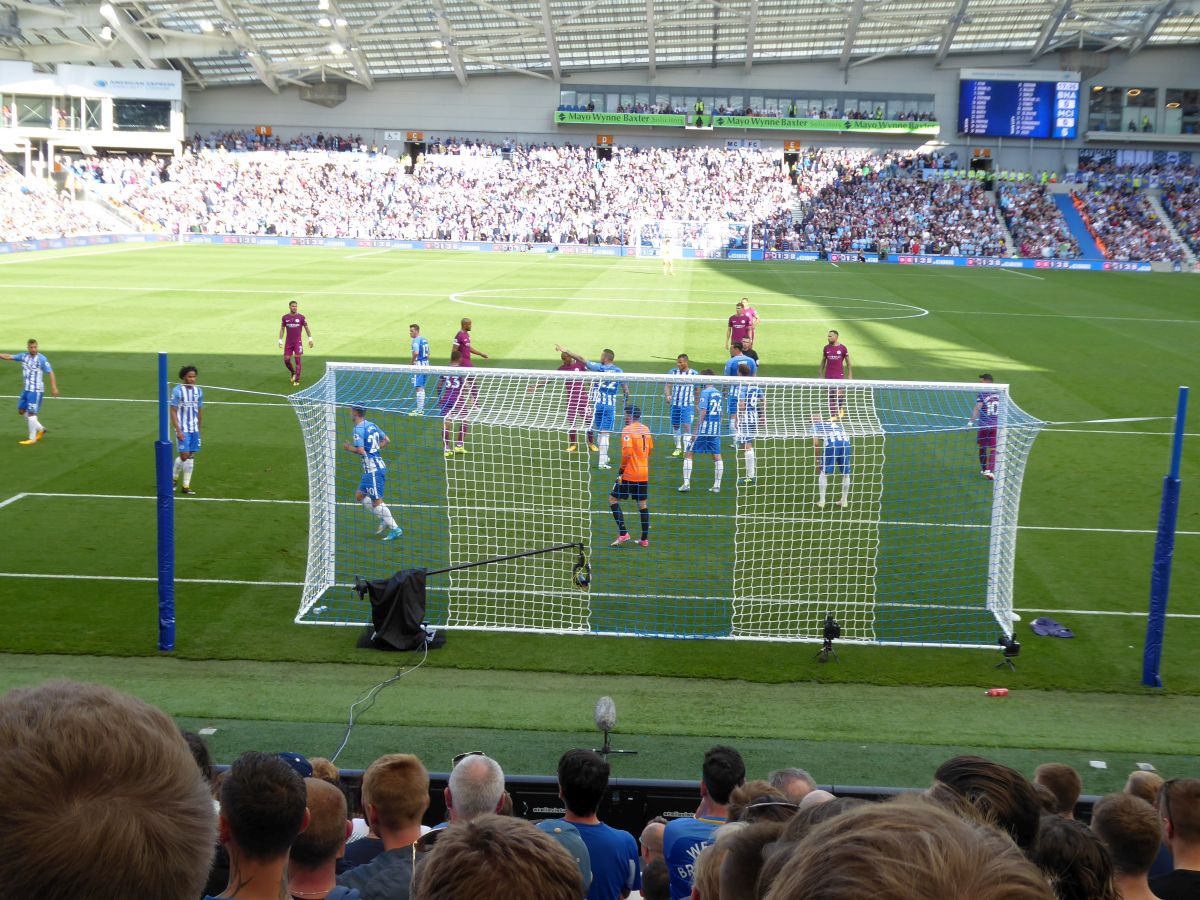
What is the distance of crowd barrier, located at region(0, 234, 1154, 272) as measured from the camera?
63094 millimetres

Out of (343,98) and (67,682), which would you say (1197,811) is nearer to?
(67,682)

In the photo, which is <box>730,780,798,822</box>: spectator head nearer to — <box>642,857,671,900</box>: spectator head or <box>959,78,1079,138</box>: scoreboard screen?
<box>642,857,671,900</box>: spectator head

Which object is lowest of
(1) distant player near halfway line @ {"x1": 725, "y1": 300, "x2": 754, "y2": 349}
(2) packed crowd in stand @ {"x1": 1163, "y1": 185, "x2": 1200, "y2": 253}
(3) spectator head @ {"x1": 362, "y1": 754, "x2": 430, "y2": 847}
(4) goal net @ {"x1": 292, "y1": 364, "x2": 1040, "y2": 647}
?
(4) goal net @ {"x1": 292, "y1": 364, "x2": 1040, "y2": 647}

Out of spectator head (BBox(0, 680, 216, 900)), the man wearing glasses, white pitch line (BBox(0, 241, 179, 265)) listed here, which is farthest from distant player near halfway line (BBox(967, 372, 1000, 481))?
white pitch line (BBox(0, 241, 179, 265))

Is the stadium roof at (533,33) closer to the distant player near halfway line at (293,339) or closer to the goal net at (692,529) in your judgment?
the distant player near halfway line at (293,339)

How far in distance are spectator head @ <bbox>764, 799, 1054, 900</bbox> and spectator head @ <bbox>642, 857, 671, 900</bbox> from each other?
4.19m

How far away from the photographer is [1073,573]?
14.9 metres

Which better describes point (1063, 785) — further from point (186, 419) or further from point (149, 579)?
point (186, 419)

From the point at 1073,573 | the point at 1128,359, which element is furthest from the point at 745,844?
the point at 1128,359

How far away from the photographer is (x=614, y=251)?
214ft

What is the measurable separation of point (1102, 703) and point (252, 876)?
976cm

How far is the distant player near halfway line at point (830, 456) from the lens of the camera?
15625 millimetres

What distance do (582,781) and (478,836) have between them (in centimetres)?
327

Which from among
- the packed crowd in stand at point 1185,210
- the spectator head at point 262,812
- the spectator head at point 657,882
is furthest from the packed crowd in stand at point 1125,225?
the spectator head at point 262,812
